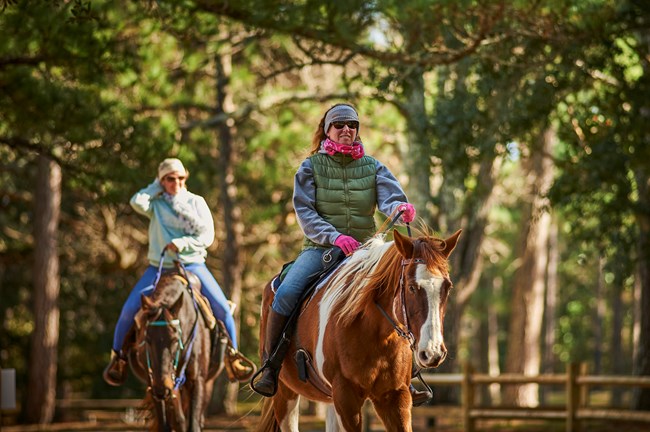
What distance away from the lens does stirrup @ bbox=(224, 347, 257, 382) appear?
39.1 feet

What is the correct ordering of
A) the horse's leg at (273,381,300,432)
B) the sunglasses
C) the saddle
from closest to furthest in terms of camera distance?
the saddle
the sunglasses
the horse's leg at (273,381,300,432)

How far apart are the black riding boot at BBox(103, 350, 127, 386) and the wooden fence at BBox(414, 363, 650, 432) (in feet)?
24.8

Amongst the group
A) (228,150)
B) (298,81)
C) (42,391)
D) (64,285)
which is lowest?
(42,391)

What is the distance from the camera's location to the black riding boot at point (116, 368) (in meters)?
11.7

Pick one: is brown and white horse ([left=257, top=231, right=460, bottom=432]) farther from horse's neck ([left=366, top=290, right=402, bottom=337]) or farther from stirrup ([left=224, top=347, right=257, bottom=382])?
stirrup ([left=224, top=347, right=257, bottom=382])

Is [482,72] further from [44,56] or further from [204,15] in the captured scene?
[44,56]

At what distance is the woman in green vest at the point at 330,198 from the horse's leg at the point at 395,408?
1280 mm

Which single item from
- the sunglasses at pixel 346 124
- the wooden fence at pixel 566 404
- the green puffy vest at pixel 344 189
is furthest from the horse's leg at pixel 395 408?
the wooden fence at pixel 566 404

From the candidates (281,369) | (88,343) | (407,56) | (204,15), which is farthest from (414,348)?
(88,343)

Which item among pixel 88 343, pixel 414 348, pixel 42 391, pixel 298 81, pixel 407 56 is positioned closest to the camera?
pixel 414 348

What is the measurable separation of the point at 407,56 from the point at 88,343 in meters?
20.5

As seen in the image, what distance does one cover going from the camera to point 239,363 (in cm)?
1201

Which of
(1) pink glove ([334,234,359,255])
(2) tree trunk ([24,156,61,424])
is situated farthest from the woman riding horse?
(2) tree trunk ([24,156,61,424])

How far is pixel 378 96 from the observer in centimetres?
1605
